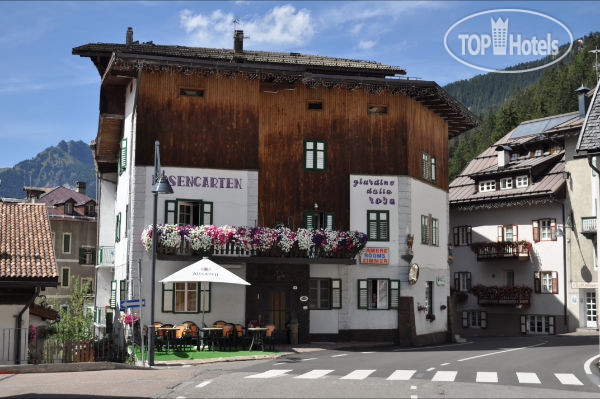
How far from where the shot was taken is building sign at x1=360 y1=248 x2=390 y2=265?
33688mm

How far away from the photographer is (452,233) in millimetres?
56469

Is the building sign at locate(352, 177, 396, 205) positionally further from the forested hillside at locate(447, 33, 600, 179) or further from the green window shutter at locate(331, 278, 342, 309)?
the forested hillside at locate(447, 33, 600, 179)

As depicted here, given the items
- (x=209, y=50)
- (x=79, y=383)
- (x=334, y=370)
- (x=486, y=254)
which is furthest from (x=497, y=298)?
(x=79, y=383)

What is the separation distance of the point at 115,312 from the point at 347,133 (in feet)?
42.9

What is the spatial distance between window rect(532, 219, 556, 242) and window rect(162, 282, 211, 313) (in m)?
27.1

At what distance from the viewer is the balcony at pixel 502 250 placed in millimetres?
50344

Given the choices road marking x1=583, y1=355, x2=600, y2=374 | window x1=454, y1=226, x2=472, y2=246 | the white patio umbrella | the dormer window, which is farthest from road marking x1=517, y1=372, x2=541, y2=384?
window x1=454, y1=226, x2=472, y2=246

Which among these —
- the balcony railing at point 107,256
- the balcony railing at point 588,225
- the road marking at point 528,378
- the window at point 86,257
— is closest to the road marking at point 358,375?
the road marking at point 528,378

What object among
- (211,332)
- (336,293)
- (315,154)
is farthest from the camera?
(315,154)

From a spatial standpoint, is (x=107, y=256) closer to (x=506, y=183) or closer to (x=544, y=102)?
(x=506, y=183)

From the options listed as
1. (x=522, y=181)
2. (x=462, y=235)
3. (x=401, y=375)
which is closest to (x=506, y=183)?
(x=522, y=181)

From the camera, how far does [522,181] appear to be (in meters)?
52.2

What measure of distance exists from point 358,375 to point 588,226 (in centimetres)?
3203

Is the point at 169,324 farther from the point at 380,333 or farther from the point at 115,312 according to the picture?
the point at 380,333
